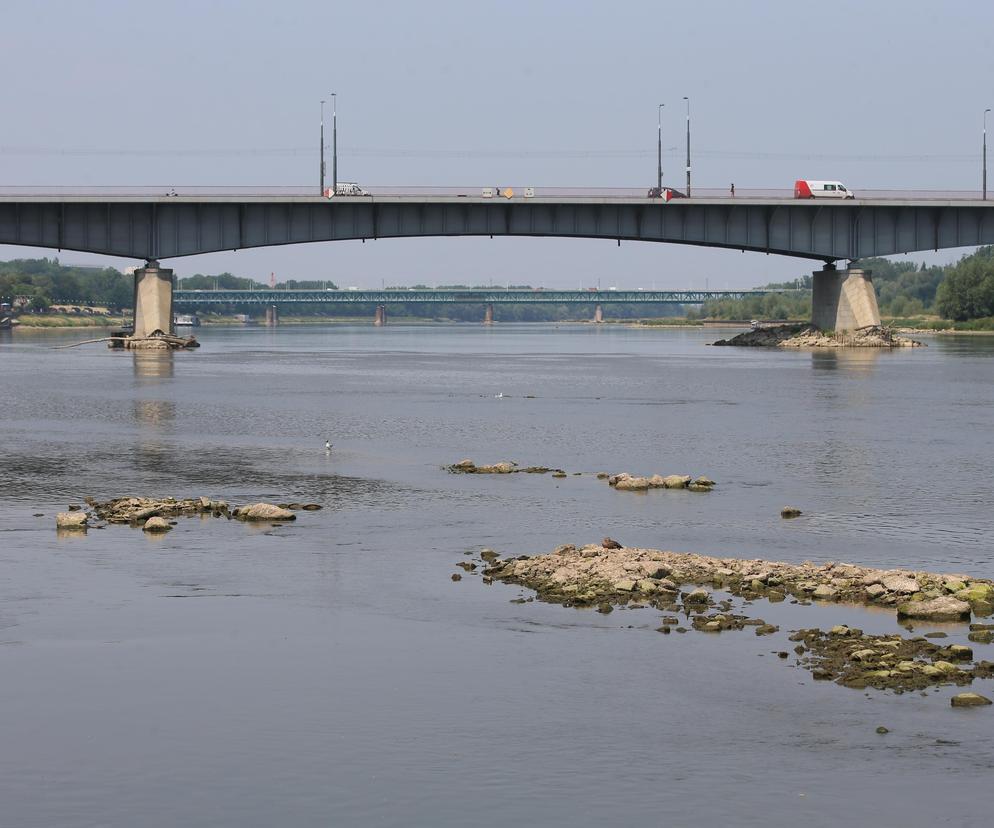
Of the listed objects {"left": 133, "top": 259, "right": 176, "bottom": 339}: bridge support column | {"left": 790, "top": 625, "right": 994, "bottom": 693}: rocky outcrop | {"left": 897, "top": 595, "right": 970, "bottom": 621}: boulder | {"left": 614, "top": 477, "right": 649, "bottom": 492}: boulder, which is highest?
{"left": 133, "top": 259, "right": 176, "bottom": 339}: bridge support column

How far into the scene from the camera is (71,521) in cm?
3297

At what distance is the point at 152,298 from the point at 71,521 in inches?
3793

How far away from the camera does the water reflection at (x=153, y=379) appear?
6250 centimetres

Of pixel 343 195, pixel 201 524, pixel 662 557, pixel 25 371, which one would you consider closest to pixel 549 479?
pixel 201 524

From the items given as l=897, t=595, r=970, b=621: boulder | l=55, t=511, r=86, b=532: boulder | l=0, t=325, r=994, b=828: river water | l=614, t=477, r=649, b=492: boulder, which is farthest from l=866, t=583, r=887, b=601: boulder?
l=55, t=511, r=86, b=532: boulder

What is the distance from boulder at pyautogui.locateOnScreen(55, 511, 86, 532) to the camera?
3284cm

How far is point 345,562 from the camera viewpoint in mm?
29297

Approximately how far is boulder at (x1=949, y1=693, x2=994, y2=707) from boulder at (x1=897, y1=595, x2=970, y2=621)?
15.1 feet

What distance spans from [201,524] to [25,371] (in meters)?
73.2

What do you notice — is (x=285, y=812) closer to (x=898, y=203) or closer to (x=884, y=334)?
(x=898, y=203)

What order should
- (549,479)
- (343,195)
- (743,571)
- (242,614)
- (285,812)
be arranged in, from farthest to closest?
(343,195) → (549,479) → (743,571) → (242,614) → (285,812)

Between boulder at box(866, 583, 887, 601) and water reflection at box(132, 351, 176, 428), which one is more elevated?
water reflection at box(132, 351, 176, 428)

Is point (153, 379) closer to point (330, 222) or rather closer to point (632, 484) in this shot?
point (330, 222)

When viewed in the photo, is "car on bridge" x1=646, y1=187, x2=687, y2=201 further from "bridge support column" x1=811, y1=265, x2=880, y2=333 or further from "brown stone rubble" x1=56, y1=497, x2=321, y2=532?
"brown stone rubble" x1=56, y1=497, x2=321, y2=532
